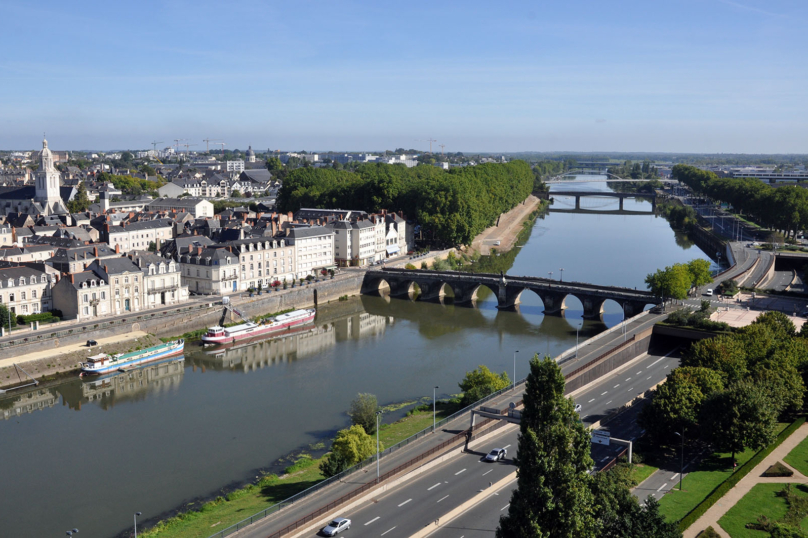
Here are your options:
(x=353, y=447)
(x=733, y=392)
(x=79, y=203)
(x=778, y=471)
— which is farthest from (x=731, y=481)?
(x=79, y=203)

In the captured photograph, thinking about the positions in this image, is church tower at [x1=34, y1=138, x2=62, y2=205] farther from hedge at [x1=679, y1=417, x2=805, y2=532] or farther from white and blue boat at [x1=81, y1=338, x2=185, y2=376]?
hedge at [x1=679, y1=417, x2=805, y2=532]

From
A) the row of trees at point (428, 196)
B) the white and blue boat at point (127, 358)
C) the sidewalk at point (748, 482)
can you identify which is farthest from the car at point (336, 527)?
the row of trees at point (428, 196)

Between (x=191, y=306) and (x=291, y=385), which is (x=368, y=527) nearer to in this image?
(x=291, y=385)

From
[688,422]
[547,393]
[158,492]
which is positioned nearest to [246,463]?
[158,492]

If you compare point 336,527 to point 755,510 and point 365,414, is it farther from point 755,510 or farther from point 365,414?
point 755,510

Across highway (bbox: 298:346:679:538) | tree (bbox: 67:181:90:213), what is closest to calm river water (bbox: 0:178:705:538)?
highway (bbox: 298:346:679:538)
